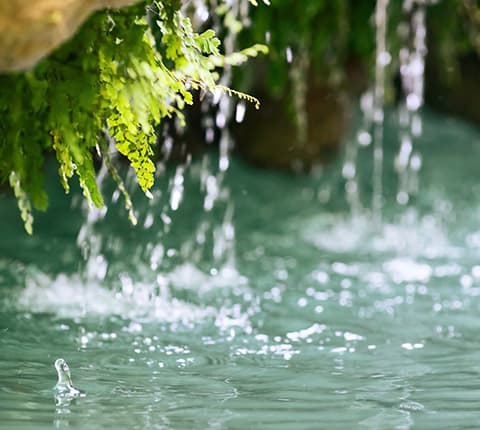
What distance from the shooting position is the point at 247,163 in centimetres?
953

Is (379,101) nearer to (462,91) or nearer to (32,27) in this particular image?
(462,91)

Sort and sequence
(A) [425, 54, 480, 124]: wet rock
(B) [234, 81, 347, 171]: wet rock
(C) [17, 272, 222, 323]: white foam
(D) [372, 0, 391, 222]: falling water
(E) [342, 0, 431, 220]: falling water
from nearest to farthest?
(C) [17, 272, 222, 323]: white foam → (D) [372, 0, 391, 222]: falling water → (E) [342, 0, 431, 220]: falling water → (B) [234, 81, 347, 171]: wet rock → (A) [425, 54, 480, 124]: wet rock

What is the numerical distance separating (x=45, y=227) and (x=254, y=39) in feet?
7.27

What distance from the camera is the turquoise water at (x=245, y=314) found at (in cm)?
327

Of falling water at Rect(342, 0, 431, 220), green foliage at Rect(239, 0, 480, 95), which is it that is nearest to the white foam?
green foliage at Rect(239, 0, 480, 95)

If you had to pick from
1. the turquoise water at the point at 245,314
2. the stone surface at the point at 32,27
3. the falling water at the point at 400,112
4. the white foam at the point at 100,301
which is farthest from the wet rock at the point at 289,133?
the stone surface at the point at 32,27

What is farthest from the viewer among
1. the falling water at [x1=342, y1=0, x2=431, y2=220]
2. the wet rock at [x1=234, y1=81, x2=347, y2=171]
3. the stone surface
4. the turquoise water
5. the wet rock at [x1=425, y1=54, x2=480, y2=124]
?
the wet rock at [x1=425, y1=54, x2=480, y2=124]

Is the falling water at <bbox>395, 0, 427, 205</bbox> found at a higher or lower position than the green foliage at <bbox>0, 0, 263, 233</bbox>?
higher

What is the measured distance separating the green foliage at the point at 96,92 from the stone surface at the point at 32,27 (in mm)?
311

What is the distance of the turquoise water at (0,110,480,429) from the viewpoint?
327 centimetres

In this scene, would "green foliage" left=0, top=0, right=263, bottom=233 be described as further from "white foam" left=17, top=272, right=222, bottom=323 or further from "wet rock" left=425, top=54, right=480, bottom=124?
"wet rock" left=425, top=54, right=480, bottom=124

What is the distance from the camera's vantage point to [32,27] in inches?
104

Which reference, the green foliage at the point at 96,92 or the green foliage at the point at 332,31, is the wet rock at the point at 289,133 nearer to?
the green foliage at the point at 332,31

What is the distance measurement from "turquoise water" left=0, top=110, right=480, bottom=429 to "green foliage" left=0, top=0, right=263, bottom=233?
0.80 metres
